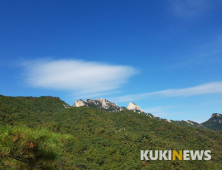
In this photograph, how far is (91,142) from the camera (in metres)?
55.0

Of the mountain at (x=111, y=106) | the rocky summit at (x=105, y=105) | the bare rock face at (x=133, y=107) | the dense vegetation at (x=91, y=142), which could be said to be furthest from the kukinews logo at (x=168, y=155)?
the bare rock face at (x=133, y=107)

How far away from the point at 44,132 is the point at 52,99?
389 feet

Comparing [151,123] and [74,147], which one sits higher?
[151,123]

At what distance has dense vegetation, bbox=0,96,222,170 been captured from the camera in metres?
6.09

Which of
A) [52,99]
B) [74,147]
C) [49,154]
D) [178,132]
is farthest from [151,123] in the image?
[49,154]

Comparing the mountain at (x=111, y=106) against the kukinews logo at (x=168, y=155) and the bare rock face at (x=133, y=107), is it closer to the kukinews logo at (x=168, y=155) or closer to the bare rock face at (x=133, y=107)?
the bare rock face at (x=133, y=107)

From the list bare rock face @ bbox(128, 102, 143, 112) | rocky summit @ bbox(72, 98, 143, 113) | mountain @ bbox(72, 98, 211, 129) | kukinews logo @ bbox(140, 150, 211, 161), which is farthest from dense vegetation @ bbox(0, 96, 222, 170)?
bare rock face @ bbox(128, 102, 143, 112)

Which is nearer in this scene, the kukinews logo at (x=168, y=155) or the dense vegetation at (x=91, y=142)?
the dense vegetation at (x=91, y=142)

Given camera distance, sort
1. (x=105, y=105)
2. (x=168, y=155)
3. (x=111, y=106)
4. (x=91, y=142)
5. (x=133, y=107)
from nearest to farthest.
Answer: (x=168, y=155)
(x=91, y=142)
(x=105, y=105)
(x=111, y=106)
(x=133, y=107)

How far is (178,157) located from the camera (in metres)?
52.5

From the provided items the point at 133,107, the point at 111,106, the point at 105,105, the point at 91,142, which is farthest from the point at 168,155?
the point at 133,107

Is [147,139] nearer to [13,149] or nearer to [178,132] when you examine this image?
[178,132]

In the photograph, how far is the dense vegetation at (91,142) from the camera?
6.09 metres

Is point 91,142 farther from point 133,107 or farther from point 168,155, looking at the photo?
point 133,107
